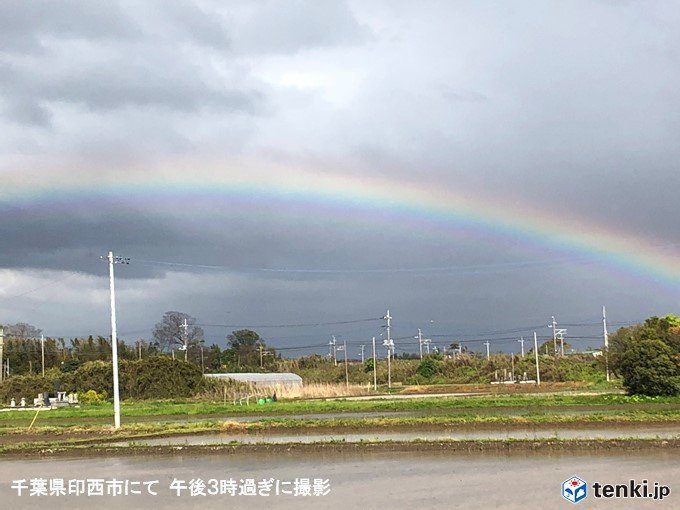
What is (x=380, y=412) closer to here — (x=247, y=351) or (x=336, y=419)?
(x=336, y=419)

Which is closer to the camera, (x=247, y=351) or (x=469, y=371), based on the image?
(x=469, y=371)

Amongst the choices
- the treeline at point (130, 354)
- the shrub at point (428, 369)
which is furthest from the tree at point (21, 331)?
the shrub at point (428, 369)

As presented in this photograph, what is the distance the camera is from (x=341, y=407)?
175 feet

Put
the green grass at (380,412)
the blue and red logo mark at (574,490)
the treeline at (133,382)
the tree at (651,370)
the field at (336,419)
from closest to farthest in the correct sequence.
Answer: the blue and red logo mark at (574,490) < the field at (336,419) < the green grass at (380,412) < the tree at (651,370) < the treeline at (133,382)

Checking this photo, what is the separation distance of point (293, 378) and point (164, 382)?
84.9 ft

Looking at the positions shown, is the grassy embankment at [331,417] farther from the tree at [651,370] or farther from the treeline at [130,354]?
the treeline at [130,354]

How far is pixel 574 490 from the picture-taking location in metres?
17.7

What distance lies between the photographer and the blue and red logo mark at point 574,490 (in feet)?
56.5

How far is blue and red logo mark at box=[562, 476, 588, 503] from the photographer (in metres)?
17.2

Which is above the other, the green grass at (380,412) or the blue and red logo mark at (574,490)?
the blue and red logo mark at (574,490)

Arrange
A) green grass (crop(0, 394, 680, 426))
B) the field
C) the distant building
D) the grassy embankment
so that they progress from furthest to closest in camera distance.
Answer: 1. the distant building
2. green grass (crop(0, 394, 680, 426))
3. the grassy embankment
4. the field

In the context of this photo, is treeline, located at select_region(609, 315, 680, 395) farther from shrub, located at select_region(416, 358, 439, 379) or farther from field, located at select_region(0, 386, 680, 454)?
shrub, located at select_region(416, 358, 439, 379)

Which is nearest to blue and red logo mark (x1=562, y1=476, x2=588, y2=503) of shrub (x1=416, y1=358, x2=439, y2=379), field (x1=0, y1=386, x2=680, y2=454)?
field (x1=0, y1=386, x2=680, y2=454)

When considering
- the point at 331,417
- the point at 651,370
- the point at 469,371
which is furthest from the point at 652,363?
the point at 469,371
